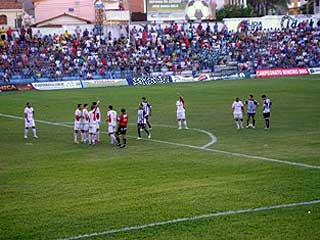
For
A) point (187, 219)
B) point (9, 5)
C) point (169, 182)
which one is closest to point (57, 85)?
point (9, 5)

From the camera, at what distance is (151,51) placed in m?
70.1

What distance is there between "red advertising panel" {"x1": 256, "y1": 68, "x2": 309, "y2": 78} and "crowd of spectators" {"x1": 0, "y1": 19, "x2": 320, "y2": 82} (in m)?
0.87

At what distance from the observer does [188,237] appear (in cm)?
1400

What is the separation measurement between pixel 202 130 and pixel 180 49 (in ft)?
136

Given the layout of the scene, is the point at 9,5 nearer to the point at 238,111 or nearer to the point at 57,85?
the point at 57,85

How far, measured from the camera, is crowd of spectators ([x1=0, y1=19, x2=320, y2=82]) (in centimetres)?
6328

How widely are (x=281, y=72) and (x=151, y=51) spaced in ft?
42.6

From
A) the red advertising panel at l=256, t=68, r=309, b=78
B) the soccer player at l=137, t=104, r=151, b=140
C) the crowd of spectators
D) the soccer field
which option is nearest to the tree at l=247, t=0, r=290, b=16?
the crowd of spectators

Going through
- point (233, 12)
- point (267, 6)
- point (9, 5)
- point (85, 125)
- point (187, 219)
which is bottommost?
point (187, 219)

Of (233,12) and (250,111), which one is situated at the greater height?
(233,12)

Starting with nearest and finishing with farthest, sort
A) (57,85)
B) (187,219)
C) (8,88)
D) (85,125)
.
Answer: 1. (187,219)
2. (85,125)
3. (8,88)
4. (57,85)

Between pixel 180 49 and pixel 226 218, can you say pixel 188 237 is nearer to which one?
pixel 226 218

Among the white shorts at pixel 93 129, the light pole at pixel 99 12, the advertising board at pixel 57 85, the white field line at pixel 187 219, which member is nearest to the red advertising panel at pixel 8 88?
the advertising board at pixel 57 85

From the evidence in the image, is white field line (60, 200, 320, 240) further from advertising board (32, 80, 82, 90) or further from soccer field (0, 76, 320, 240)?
advertising board (32, 80, 82, 90)
